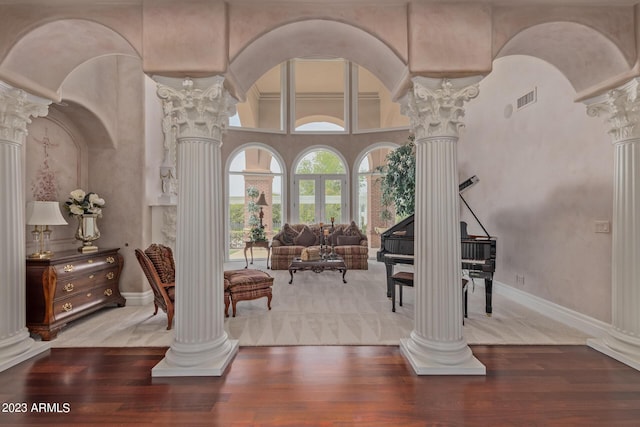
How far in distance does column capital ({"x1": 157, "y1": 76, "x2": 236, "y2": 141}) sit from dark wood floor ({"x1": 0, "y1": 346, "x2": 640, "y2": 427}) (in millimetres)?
2195

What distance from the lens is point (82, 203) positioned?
4.51m

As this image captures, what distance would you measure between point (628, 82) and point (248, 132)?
8586 mm

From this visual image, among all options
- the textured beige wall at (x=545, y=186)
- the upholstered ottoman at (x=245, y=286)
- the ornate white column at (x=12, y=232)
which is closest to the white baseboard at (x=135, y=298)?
the upholstered ottoman at (x=245, y=286)

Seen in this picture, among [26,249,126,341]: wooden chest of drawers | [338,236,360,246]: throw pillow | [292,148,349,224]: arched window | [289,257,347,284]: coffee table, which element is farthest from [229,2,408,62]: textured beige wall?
[292,148,349,224]: arched window

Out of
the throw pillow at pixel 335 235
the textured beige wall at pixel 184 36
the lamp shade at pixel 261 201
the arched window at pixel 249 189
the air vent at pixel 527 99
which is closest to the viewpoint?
the textured beige wall at pixel 184 36

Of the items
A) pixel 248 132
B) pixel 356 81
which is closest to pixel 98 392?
pixel 248 132

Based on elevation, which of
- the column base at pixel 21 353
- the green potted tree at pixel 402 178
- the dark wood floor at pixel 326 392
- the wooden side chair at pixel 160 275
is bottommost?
the dark wood floor at pixel 326 392

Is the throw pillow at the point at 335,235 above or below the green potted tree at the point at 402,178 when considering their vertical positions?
below

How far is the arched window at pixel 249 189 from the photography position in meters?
9.75

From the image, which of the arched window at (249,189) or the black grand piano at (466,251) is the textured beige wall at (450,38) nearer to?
the black grand piano at (466,251)

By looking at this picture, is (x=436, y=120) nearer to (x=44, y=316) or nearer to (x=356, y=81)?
(x=44, y=316)

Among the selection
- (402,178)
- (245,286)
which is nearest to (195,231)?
(245,286)

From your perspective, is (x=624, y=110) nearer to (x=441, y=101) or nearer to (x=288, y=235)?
(x=441, y=101)

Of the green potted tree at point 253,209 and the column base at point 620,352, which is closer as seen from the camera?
the column base at point 620,352
